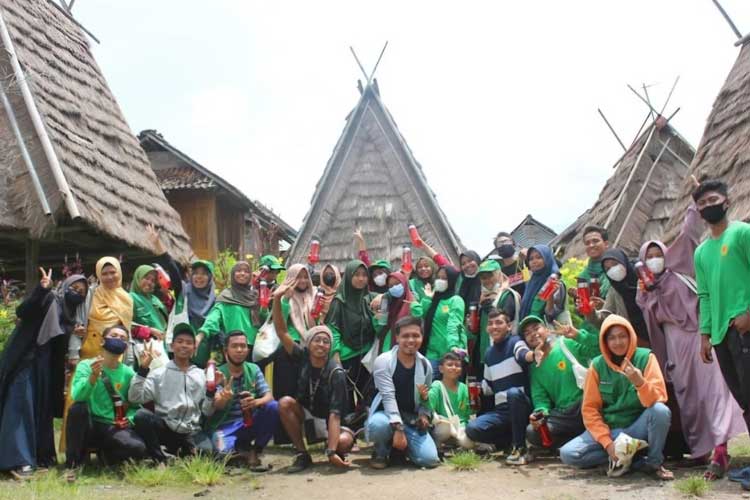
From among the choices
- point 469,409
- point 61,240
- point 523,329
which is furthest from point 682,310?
point 61,240

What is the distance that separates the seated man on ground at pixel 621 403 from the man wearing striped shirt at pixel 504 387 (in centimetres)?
57

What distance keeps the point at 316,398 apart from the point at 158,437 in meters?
1.21

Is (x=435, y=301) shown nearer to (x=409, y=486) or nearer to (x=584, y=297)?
(x=584, y=297)

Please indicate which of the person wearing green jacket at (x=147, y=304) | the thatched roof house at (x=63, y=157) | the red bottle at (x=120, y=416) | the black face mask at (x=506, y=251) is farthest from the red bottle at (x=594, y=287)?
the thatched roof house at (x=63, y=157)

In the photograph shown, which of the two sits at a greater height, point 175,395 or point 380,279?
point 380,279

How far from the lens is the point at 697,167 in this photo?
9430 millimetres

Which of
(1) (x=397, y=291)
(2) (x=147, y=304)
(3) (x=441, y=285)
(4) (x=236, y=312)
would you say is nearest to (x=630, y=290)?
(3) (x=441, y=285)

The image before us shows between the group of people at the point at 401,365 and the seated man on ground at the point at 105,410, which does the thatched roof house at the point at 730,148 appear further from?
the seated man on ground at the point at 105,410

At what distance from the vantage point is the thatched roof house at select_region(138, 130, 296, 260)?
1700cm

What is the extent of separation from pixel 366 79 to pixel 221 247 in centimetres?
733

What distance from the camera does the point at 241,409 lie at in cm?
571

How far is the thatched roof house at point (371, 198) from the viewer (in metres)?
10.1

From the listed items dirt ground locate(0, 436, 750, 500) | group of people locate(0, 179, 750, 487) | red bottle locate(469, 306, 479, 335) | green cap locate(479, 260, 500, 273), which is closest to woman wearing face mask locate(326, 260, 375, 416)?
group of people locate(0, 179, 750, 487)

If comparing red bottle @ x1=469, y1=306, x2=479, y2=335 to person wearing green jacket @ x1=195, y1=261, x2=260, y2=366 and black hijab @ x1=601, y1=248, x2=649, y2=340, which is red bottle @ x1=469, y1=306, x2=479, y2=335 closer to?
black hijab @ x1=601, y1=248, x2=649, y2=340
